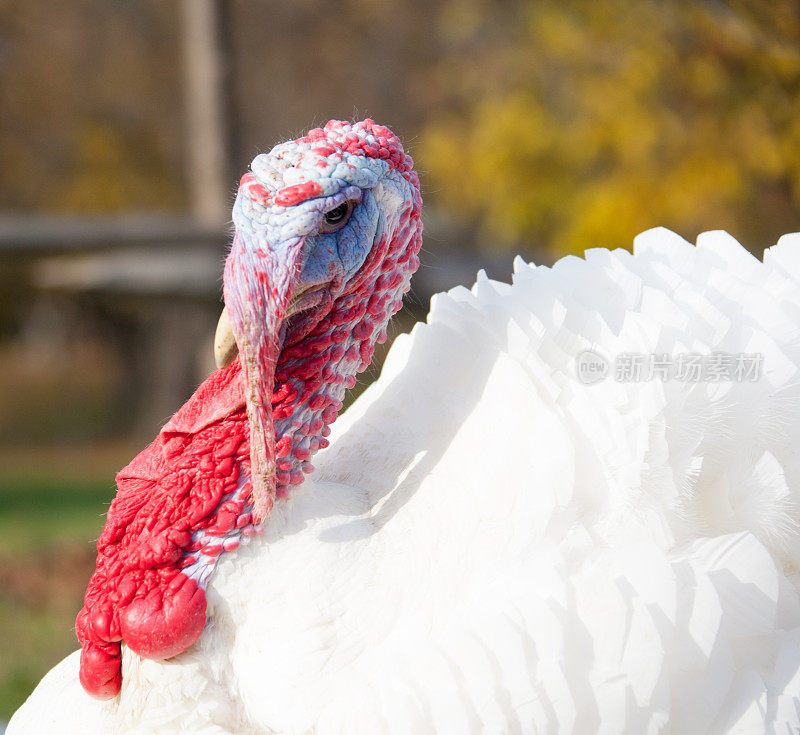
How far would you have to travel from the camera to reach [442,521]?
6.76 feet

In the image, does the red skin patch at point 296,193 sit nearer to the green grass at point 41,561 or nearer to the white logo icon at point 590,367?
the white logo icon at point 590,367

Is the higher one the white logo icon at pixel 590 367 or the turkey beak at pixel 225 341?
the turkey beak at pixel 225 341

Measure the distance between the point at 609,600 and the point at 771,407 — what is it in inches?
24.3

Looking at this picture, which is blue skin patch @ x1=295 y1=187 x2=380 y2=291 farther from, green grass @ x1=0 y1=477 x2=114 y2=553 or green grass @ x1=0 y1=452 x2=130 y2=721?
green grass @ x1=0 y1=477 x2=114 y2=553

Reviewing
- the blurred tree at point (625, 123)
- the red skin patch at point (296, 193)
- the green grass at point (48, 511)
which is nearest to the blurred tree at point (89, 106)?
the blurred tree at point (625, 123)

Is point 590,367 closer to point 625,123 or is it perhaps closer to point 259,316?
point 259,316

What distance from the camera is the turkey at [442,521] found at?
1879mm

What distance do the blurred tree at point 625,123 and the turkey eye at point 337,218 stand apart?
380cm

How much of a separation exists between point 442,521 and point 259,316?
561 mm

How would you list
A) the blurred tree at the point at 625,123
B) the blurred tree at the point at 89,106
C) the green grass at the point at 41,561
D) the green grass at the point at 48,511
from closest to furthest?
1. the green grass at the point at 41,561
2. the green grass at the point at 48,511
3. the blurred tree at the point at 625,123
4. the blurred tree at the point at 89,106

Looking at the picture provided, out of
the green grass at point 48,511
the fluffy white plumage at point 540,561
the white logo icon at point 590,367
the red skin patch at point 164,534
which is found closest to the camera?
the fluffy white plumage at point 540,561

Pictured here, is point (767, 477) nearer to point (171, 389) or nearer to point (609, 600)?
point (609, 600)

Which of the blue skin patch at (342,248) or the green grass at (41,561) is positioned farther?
the green grass at (41,561)

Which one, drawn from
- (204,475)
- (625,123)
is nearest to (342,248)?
(204,475)
